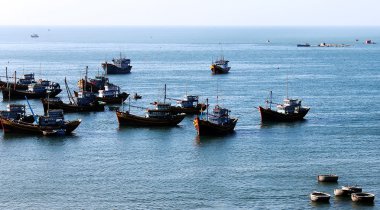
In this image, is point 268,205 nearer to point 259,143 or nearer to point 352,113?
point 259,143

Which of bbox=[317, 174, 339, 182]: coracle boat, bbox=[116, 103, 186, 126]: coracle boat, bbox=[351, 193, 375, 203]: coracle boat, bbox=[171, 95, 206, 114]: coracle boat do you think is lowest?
bbox=[351, 193, 375, 203]: coracle boat

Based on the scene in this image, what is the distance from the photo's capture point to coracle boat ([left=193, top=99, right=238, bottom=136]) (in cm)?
12612

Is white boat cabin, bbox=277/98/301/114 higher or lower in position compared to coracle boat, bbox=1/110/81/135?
higher

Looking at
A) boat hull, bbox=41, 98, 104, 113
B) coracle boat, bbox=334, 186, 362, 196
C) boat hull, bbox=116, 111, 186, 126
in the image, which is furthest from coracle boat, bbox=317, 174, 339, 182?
boat hull, bbox=41, 98, 104, 113

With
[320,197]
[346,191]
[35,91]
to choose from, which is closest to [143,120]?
Result: [35,91]

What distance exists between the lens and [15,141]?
404 ft

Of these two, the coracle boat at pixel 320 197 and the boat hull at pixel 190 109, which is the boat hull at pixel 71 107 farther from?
the coracle boat at pixel 320 197

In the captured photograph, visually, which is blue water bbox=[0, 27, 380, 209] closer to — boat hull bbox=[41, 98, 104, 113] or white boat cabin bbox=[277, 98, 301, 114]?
white boat cabin bbox=[277, 98, 301, 114]

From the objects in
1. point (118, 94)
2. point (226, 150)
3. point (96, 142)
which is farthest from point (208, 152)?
point (118, 94)

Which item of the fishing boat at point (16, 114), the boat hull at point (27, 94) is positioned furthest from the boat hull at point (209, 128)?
the boat hull at point (27, 94)

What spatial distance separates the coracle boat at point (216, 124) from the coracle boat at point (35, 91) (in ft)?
187

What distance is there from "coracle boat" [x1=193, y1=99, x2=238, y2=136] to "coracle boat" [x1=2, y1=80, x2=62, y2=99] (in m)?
57.0

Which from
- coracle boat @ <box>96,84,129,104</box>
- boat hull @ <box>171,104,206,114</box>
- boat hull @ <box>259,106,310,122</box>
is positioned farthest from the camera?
coracle boat @ <box>96,84,129,104</box>

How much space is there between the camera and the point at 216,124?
128 metres
